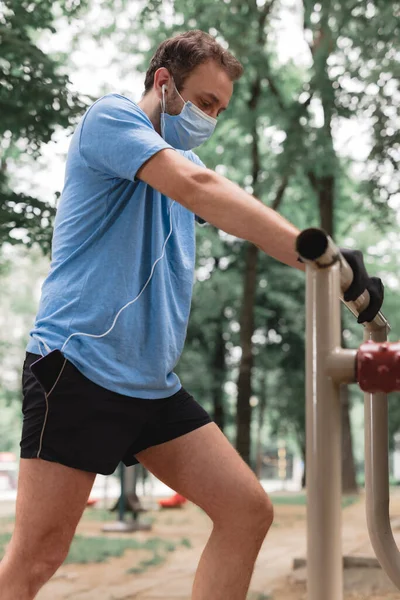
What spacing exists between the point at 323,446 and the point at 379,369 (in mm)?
139

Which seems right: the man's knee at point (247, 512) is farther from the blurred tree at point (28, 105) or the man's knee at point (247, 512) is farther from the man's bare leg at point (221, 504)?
the blurred tree at point (28, 105)

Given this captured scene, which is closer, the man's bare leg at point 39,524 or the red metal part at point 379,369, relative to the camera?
the red metal part at point 379,369

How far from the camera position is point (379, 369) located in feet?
4.17

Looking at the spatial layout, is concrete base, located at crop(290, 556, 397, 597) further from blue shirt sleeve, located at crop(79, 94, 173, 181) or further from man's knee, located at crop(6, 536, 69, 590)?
blue shirt sleeve, located at crop(79, 94, 173, 181)

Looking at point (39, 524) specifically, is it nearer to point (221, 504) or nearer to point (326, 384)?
point (221, 504)

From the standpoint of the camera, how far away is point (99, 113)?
6.69ft

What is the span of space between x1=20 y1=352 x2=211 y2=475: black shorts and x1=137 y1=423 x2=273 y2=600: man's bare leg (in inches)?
5.7

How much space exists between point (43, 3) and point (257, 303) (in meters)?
12.3

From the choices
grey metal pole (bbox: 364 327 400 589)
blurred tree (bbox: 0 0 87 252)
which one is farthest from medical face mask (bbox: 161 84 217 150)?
blurred tree (bbox: 0 0 87 252)

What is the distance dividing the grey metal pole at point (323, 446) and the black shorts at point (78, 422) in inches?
34.2

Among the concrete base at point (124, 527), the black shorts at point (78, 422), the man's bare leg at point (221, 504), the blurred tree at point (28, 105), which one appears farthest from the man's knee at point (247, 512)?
the concrete base at point (124, 527)

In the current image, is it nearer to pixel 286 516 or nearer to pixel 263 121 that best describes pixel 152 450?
pixel 286 516

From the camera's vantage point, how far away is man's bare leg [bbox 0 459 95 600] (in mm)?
1961

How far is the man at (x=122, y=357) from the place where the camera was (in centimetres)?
198
